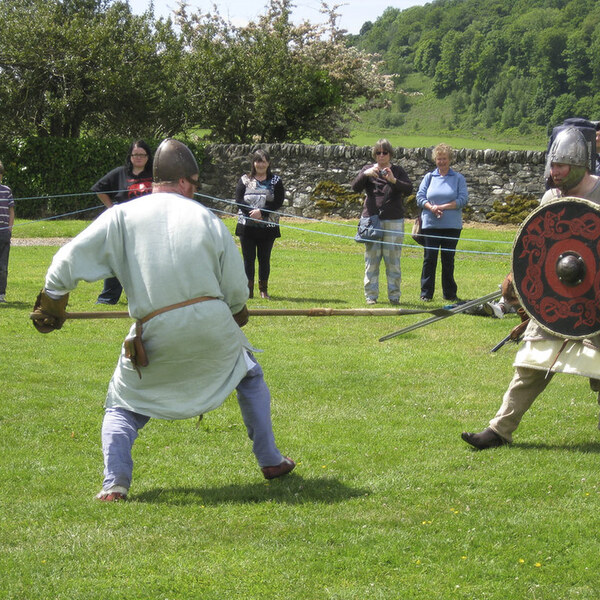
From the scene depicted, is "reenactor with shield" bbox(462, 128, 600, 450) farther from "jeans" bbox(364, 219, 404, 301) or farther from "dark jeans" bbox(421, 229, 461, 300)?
"dark jeans" bbox(421, 229, 461, 300)

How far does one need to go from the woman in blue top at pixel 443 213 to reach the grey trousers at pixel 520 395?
247 inches

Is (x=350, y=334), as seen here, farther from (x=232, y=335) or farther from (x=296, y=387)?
(x=232, y=335)

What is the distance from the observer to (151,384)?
5086mm

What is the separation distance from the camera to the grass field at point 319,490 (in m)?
4.14

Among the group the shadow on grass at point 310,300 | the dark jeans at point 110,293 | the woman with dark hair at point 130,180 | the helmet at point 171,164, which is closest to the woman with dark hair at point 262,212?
the shadow on grass at point 310,300

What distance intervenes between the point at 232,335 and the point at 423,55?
12282cm

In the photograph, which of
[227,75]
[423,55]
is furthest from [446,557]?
[423,55]

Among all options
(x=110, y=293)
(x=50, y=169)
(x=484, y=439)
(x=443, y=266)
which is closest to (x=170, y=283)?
(x=484, y=439)

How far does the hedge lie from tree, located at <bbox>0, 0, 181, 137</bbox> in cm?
154

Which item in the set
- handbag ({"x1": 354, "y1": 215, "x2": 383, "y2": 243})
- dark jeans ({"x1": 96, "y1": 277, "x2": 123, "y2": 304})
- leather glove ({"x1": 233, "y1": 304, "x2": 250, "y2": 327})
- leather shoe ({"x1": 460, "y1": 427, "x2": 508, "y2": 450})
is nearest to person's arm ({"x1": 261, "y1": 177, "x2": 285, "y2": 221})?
handbag ({"x1": 354, "y1": 215, "x2": 383, "y2": 243})

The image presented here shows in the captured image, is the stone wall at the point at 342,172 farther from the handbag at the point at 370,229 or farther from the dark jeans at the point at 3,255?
the dark jeans at the point at 3,255

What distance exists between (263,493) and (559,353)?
6.68 ft

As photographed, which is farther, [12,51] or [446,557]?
[12,51]

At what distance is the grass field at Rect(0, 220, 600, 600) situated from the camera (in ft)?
13.6
